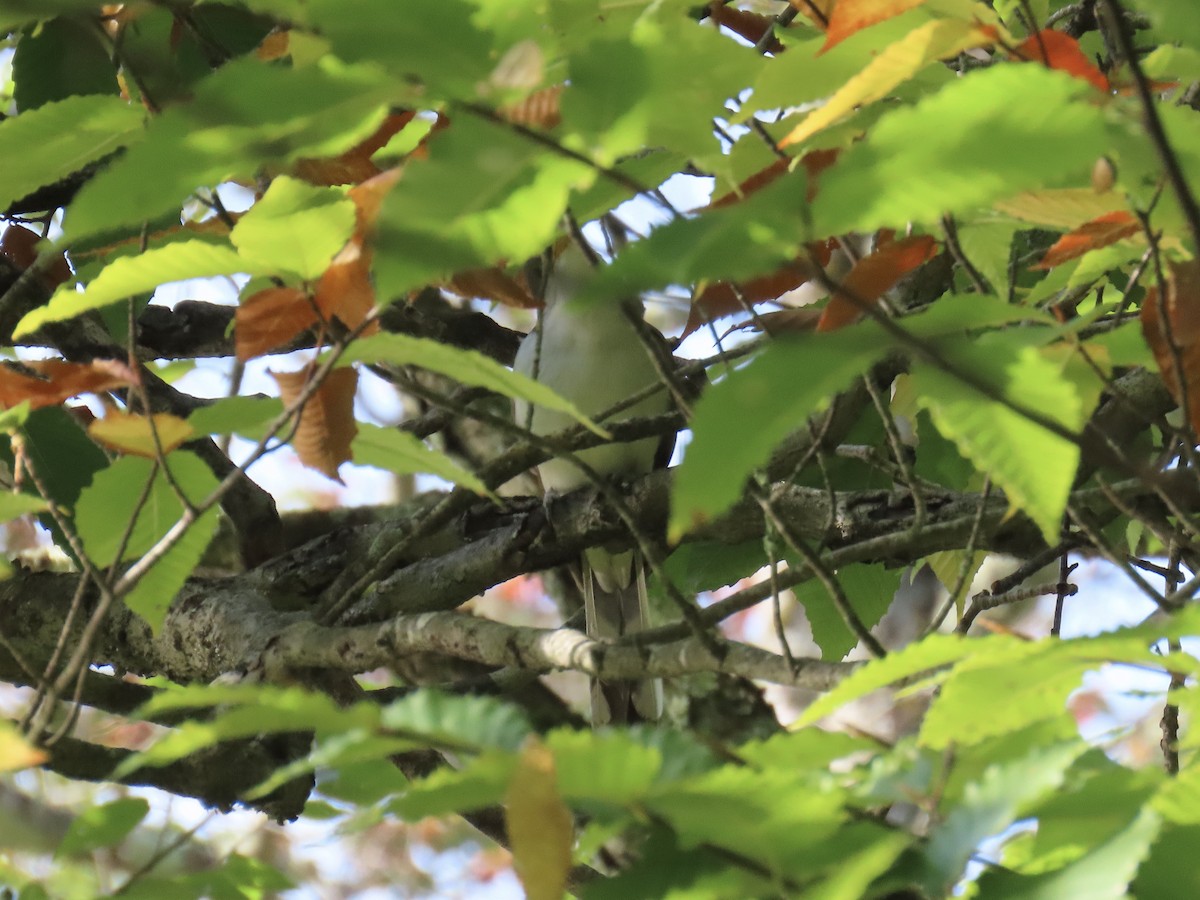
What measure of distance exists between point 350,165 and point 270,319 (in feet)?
1.10

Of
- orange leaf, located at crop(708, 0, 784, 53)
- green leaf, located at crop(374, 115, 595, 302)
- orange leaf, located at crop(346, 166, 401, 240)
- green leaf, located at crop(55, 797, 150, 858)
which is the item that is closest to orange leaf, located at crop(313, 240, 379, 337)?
orange leaf, located at crop(346, 166, 401, 240)

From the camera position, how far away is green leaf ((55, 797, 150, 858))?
1.09 m

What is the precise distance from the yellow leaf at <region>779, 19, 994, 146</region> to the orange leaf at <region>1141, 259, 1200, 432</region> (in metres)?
0.29

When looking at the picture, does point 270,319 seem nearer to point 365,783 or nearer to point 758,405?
point 365,783

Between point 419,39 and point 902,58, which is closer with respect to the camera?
point 419,39

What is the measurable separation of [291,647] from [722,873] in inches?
53.6

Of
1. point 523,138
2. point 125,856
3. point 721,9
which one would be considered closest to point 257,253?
point 523,138

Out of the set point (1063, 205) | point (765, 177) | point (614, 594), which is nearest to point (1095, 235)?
point (1063, 205)

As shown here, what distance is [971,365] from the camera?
814mm

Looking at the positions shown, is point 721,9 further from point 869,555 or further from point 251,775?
point 251,775

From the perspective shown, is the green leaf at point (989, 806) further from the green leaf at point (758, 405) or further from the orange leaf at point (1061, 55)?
the orange leaf at point (1061, 55)

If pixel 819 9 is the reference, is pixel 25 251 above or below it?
below

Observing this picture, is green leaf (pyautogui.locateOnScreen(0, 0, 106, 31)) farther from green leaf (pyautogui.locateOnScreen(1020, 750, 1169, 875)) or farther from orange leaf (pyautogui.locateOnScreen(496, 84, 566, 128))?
green leaf (pyautogui.locateOnScreen(1020, 750, 1169, 875))

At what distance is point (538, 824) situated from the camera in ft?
2.32
